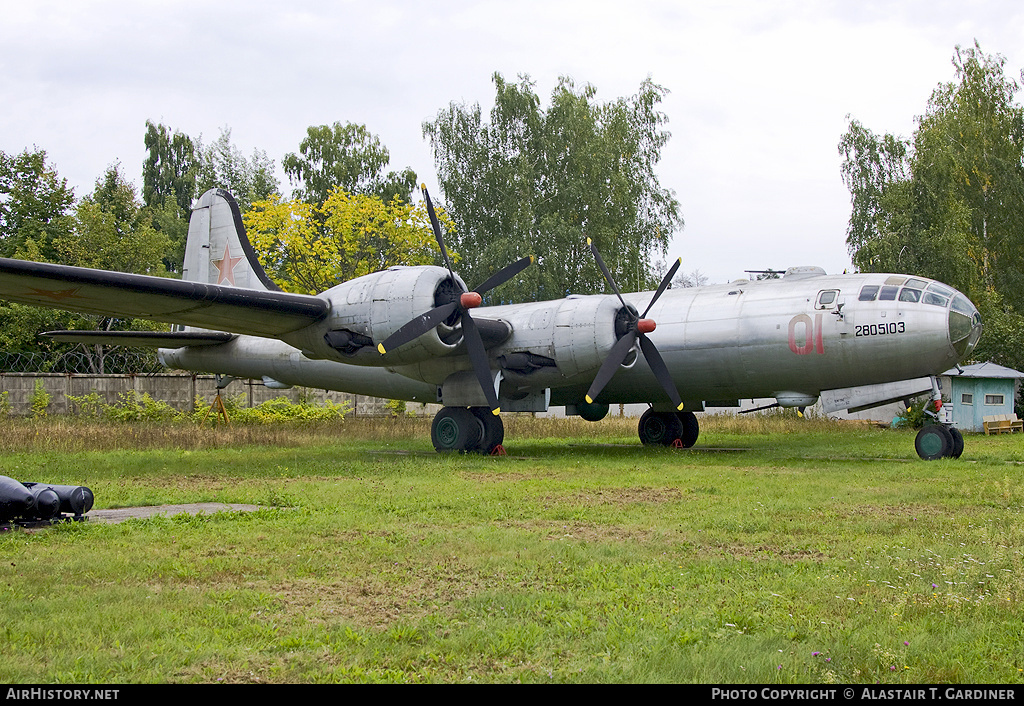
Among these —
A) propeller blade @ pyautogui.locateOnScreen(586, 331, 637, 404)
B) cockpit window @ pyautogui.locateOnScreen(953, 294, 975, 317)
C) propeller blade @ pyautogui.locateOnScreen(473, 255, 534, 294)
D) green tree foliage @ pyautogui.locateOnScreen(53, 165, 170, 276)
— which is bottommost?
propeller blade @ pyautogui.locateOnScreen(586, 331, 637, 404)

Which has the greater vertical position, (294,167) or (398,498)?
(294,167)

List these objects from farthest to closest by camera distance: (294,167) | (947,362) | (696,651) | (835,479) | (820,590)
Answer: (294,167), (947,362), (835,479), (820,590), (696,651)

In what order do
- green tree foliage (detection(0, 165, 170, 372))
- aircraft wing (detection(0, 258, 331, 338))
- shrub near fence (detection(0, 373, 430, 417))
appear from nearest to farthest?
aircraft wing (detection(0, 258, 331, 338)) < shrub near fence (detection(0, 373, 430, 417)) < green tree foliage (detection(0, 165, 170, 372))

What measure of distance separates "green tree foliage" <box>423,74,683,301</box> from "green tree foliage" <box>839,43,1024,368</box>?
387 inches

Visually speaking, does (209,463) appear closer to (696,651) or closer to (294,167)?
(696,651)

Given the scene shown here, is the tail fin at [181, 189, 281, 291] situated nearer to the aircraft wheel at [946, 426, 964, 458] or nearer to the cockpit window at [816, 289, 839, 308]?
the cockpit window at [816, 289, 839, 308]

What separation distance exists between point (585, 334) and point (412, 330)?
142 inches

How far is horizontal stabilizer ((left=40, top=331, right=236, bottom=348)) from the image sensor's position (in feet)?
61.3

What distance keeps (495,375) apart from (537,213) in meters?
25.2

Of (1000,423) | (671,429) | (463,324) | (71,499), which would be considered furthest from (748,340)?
(1000,423)

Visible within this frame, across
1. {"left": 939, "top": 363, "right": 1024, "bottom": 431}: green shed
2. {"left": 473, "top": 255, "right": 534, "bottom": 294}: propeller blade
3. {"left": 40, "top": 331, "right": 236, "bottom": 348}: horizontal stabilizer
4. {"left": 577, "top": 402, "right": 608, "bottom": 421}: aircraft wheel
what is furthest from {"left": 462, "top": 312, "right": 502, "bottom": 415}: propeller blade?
{"left": 939, "top": 363, "right": 1024, "bottom": 431}: green shed

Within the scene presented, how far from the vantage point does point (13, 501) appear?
7.91m

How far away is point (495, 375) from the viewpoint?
18.0m

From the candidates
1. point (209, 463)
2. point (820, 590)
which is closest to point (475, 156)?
point (209, 463)
